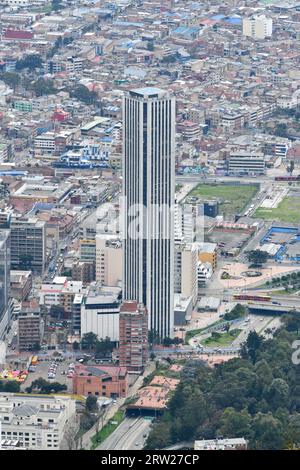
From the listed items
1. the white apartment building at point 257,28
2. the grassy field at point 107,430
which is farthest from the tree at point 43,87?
the grassy field at point 107,430

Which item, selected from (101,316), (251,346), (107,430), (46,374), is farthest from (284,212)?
(107,430)

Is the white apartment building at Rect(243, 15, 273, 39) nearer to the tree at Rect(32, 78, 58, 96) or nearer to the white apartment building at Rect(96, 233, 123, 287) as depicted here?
the tree at Rect(32, 78, 58, 96)

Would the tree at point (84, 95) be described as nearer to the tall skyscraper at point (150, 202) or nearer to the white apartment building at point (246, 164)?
the white apartment building at point (246, 164)

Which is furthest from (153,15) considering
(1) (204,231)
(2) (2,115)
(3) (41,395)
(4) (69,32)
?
(3) (41,395)

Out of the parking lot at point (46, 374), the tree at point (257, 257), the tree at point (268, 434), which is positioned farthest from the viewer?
the tree at point (257, 257)

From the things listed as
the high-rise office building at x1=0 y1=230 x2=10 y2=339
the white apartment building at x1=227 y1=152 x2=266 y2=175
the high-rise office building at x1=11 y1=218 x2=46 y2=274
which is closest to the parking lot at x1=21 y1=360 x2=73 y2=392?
the high-rise office building at x1=0 y1=230 x2=10 y2=339

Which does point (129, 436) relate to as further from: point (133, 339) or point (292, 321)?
point (292, 321)
